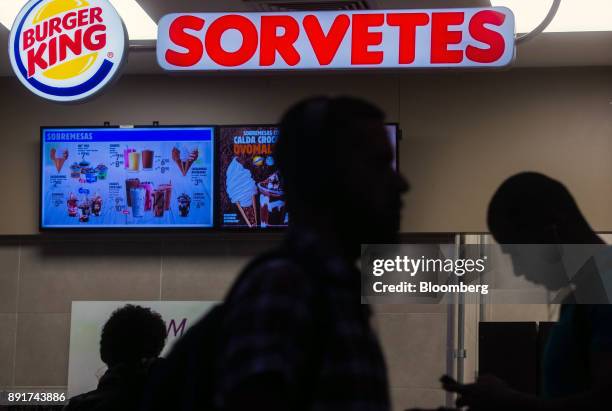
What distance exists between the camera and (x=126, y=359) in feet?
10.8

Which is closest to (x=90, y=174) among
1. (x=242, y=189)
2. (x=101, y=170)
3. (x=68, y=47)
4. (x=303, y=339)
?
(x=101, y=170)

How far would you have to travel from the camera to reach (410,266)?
5.97 metres

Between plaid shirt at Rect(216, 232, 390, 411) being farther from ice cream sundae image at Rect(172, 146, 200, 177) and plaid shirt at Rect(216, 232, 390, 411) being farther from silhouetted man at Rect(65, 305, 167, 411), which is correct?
ice cream sundae image at Rect(172, 146, 200, 177)

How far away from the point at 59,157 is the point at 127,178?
18.2 inches

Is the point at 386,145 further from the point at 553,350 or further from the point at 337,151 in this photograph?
the point at 553,350

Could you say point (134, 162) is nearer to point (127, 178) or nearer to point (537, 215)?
point (127, 178)

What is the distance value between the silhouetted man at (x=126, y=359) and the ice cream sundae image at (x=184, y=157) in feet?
6.98

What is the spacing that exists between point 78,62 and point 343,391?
323 centimetres

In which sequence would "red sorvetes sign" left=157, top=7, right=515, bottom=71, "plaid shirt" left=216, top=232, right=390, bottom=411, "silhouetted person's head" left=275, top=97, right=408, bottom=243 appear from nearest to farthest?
"plaid shirt" left=216, top=232, right=390, bottom=411
"silhouetted person's head" left=275, top=97, right=408, bottom=243
"red sorvetes sign" left=157, top=7, right=515, bottom=71

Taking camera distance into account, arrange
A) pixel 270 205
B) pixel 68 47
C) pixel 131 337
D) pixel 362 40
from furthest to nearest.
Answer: pixel 270 205 → pixel 68 47 → pixel 362 40 → pixel 131 337

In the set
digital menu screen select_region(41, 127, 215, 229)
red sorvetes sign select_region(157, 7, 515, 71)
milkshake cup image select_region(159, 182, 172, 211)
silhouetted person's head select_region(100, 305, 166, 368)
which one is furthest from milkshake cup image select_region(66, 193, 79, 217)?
silhouetted person's head select_region(100, 305, 166, 368)

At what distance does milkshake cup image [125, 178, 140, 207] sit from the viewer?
5637mm

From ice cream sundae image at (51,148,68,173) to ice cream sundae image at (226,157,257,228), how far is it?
1051 mm

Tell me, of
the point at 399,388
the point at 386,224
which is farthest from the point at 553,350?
the point at 399,388
